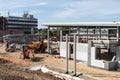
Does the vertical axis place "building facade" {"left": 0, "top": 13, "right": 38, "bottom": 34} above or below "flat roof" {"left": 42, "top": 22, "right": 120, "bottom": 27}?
below

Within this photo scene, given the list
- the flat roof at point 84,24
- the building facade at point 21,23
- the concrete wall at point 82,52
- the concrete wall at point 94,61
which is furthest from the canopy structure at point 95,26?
the building facade at point 21,23

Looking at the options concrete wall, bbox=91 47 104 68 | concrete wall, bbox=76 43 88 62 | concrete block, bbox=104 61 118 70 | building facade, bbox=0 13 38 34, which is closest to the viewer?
concrete block, bbox=104 61 118 70

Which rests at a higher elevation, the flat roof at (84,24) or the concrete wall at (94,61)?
the flat roof at (84,24)

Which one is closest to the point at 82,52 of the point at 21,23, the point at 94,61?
the point at 94,61

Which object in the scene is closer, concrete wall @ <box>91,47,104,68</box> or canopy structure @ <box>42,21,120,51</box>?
concrete wall @ <box>91,47,104,68</box>

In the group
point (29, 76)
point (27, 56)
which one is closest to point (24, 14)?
point (27, 56)

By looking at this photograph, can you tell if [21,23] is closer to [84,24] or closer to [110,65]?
[84,24]

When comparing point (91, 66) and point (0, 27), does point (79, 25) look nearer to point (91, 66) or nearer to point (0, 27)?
point (91, 66)

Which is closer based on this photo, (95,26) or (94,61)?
(94,61)

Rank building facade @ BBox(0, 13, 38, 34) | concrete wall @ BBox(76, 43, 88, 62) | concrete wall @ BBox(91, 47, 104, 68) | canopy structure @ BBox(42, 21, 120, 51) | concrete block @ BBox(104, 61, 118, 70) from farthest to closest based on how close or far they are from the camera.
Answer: building facade @ BBox(0, 13, 38, 34) → concrete wall @ BBox(76, 43, 88, 62) → canopy structure @ BBox(42, 21, 120, 51) → concrete wall @ BBox(91, 47, 104, 68) → concrete block @ BBox(104, 61, 118, 70)

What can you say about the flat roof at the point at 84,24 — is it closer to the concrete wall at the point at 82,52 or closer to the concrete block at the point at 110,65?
the concrete wall at the point at 82,52

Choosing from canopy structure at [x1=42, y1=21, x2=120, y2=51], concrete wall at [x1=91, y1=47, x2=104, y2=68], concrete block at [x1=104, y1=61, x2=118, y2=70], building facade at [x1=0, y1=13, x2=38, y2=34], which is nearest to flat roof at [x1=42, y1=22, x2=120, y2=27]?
canopy structure at [x1=42, y1=21, x2=120, y2=51]

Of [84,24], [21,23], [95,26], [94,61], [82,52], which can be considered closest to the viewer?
[94,61]

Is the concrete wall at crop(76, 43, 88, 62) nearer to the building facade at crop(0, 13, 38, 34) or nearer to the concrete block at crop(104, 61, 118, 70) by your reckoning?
the concrete block at crop(104, 61, 118, 70)
